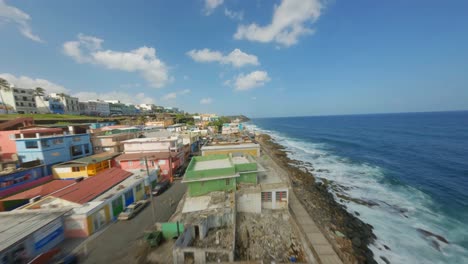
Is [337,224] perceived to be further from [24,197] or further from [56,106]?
[56,106]

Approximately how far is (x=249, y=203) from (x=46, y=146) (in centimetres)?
3416

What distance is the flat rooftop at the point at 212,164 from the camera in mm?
22591

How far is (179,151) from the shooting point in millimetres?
36875

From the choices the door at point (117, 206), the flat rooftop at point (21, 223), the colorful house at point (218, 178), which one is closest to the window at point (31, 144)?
the flat rooftop at point (21, 223)

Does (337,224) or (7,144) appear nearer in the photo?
(337,224)

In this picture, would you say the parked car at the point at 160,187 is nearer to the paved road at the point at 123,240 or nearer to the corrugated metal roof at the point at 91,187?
the paved road at the point at 123,240

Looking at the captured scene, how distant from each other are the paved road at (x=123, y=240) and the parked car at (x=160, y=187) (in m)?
3.33

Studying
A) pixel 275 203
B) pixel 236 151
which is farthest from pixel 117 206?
pixel 236 151

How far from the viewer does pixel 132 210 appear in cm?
2061

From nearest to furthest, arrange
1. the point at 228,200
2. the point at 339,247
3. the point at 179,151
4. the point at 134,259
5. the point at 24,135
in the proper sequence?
the point at 134,259 < the point at 339,247 < the point at 228,200 < the point at 24,135 < the point at 179,151

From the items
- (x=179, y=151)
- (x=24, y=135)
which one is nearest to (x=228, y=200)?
(x=179, y=151)

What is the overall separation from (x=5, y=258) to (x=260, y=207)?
21.4 meters

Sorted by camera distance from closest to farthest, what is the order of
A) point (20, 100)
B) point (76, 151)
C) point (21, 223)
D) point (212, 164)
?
point (21, 223)
point (212, 164)
point (76, 151)
point (20, 100)

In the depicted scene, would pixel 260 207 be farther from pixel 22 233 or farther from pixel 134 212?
pixel 22 233
